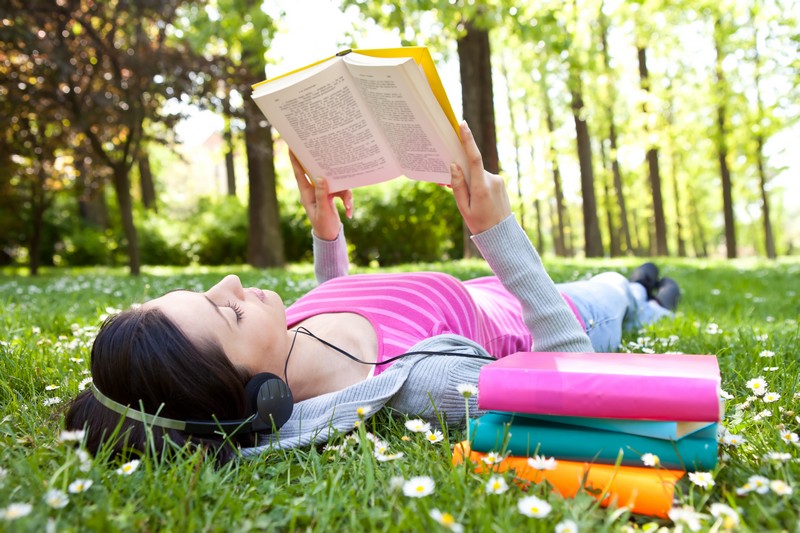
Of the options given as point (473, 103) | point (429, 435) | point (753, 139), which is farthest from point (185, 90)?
point (753, 139)

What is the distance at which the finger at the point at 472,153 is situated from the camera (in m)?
2.13

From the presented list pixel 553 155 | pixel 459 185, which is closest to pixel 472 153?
pixel 459 185

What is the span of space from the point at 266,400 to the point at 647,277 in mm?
3528

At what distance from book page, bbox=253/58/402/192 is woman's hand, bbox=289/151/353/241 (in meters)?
0.07

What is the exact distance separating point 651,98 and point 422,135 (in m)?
15.3

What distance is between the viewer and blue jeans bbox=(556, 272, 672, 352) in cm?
334

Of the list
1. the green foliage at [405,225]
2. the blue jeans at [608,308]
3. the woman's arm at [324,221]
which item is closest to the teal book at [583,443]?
the woman's arm at [324,221]

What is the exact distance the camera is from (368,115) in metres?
2.31

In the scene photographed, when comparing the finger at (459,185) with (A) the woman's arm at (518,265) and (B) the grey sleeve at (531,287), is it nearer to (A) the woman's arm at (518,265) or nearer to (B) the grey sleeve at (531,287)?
(A) the woman's arm at (518,265)

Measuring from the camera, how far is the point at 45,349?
296 cm

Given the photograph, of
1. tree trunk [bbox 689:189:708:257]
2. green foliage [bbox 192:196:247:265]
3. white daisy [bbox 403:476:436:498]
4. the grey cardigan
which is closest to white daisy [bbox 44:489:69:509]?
the grey cardigan

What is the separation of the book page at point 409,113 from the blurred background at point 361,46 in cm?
613

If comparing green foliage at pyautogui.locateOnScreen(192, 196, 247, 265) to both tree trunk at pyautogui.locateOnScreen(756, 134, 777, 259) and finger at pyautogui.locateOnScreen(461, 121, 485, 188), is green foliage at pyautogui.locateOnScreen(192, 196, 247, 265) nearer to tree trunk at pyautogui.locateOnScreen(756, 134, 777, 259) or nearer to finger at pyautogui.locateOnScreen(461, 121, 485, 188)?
tree trunk at pyautogui.locateOnScreen(756, 134, 777, 259)

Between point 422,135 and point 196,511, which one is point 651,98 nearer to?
point 422,135
